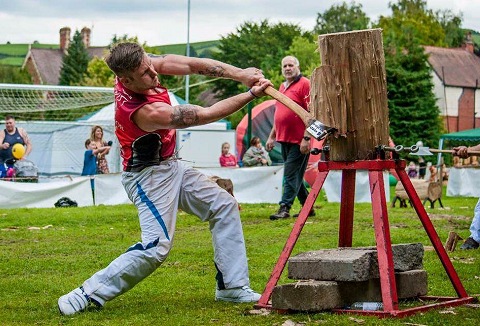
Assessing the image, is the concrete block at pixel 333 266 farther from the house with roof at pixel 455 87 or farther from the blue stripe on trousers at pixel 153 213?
the house with roof at pixel 455 87

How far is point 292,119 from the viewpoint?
46.5 ft

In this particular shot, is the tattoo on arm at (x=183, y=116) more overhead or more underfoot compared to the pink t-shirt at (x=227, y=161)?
more overhead

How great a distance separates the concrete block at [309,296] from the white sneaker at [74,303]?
4.83 ft

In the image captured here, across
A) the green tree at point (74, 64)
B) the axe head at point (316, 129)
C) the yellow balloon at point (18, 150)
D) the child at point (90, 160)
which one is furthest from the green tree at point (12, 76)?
the axe head at point (316, 129)

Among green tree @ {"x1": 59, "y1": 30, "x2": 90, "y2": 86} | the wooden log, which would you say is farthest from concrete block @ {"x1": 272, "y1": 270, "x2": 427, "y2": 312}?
green tree @ {"x1": 59, "y1": 30, "x2": 90, "y2": 86}

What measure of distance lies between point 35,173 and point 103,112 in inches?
480

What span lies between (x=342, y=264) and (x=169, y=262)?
3869 mm

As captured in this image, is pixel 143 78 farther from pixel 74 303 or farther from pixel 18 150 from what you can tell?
pixel 18 150

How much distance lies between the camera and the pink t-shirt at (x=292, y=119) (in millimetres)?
13836

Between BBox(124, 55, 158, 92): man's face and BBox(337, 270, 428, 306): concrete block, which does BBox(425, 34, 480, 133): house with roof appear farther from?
BBox(124, 55, 158, 92): man's face

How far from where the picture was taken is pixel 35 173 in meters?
21.6

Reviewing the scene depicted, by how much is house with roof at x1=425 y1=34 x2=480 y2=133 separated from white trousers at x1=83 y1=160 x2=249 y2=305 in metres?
86.3

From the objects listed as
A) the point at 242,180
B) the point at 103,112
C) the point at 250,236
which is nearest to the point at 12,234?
the point at 250,236

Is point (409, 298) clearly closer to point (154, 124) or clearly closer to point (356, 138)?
point (356, 138)
